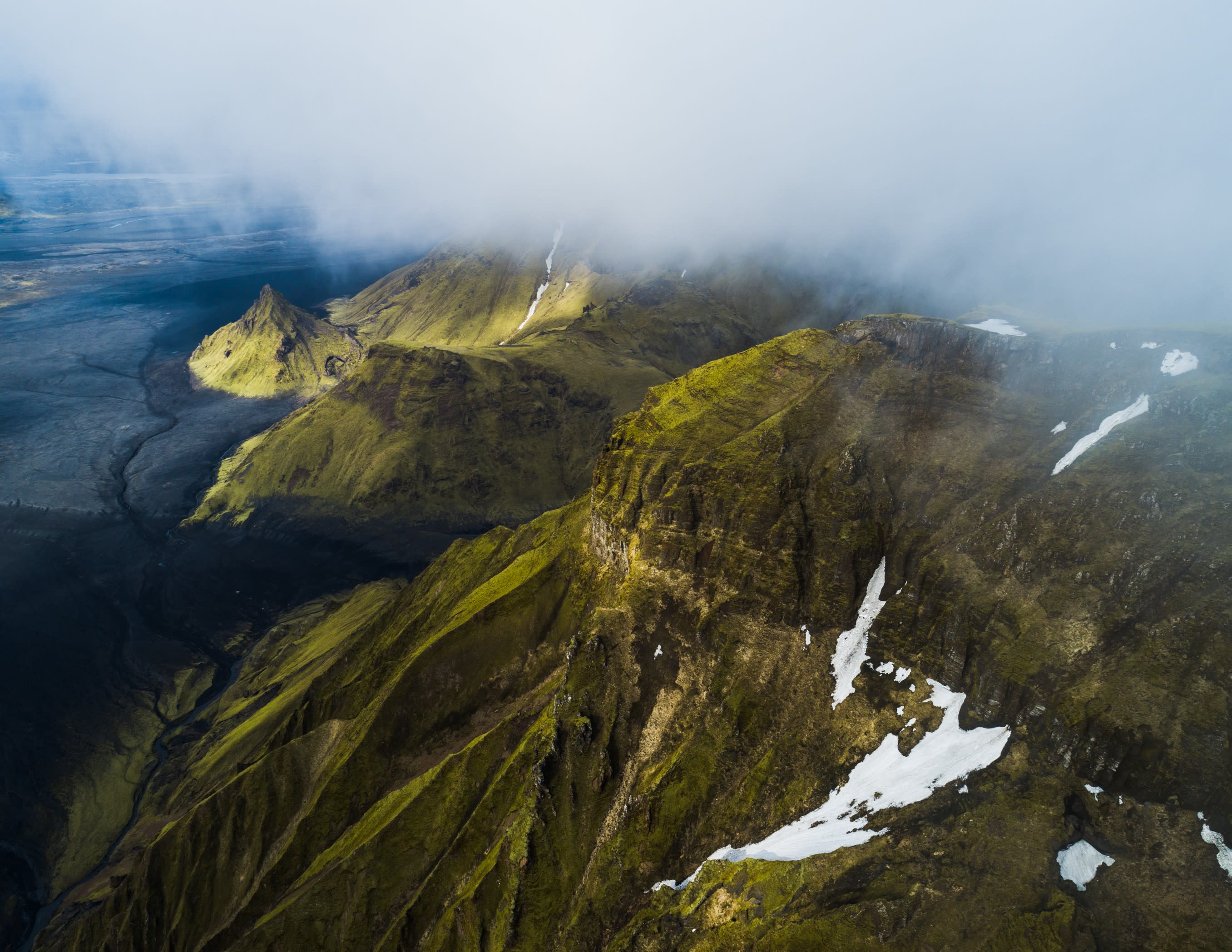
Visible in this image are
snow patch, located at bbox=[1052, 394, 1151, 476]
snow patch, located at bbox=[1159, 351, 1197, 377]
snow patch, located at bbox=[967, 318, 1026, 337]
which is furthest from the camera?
snow patch, located at bbox=[967, 318, 1026, 337]

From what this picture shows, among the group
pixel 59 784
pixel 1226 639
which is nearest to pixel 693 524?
pixel 1226 639

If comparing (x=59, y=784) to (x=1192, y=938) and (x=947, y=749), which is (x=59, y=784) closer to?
(x=947, y=749)

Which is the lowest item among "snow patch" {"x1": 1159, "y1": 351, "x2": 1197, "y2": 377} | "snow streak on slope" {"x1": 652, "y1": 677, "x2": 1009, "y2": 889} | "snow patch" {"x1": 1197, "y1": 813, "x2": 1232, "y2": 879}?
"snow streak on slope" {"x1": 652, "y1": 677, "x2": 1009, "y2": 889}

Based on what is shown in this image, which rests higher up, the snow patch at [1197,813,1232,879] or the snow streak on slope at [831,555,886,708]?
the snow patch at [1197,813,1232,879]

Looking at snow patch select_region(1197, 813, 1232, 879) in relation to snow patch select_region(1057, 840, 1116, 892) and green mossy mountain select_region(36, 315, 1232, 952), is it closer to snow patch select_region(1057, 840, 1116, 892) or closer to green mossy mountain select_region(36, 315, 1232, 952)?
green mossy mountain select_region(36, 315, 1232, 952)

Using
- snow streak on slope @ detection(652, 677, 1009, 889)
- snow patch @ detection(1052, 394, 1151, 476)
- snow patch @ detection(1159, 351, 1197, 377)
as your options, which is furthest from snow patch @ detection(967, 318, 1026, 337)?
snow streak on slope @ detection(652, 677, 1009, 889)

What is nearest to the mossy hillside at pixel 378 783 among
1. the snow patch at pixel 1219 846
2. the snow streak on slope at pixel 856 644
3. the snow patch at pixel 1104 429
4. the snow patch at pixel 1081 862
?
the snow streak on slope at pixel 856 644

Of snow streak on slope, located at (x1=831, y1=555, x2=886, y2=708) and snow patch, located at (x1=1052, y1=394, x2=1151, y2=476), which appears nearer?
snow streak on slope, located at (x1=831, y1=555, x2=886, y2=708)

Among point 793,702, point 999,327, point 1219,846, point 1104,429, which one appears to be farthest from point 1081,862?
point 999,327
